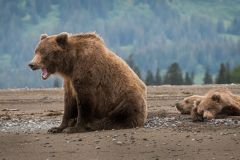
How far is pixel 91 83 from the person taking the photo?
43.2 ft

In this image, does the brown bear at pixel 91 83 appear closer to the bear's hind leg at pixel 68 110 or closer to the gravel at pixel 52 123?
the bear's hind leg at pixel 68 110

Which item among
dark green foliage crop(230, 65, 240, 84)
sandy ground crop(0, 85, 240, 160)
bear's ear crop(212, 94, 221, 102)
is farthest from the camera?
dark green foliage crop(230, 65, 240, 84)

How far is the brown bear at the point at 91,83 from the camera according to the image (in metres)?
13.1

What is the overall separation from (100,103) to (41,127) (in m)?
1.87

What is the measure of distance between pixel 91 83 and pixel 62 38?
0.94 m

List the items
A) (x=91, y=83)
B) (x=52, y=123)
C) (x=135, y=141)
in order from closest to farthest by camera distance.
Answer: (x=135, y=141), (x=91, y=83), (x=52, y=123)

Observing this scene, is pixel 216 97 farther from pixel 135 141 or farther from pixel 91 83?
pixel 135 141

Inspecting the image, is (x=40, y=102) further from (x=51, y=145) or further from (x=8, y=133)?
(x=51, y=145)

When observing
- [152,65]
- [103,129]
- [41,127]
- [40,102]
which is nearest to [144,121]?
[103,129]

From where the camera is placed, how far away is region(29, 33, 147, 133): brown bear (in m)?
13.1

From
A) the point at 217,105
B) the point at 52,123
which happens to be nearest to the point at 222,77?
the point at 217,105

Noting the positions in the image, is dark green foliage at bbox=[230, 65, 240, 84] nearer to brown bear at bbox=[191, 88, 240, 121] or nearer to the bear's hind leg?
brown bear at bbox=[191, 88, 240, 121]

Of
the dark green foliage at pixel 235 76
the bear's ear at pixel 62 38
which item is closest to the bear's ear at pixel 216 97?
the bear's ear at pixel 62 38

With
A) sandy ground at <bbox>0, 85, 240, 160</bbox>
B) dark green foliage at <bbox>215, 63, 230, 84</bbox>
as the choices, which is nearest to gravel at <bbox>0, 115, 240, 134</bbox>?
sandy ground at <bbox>0, 85, 240, 160</bbox>
